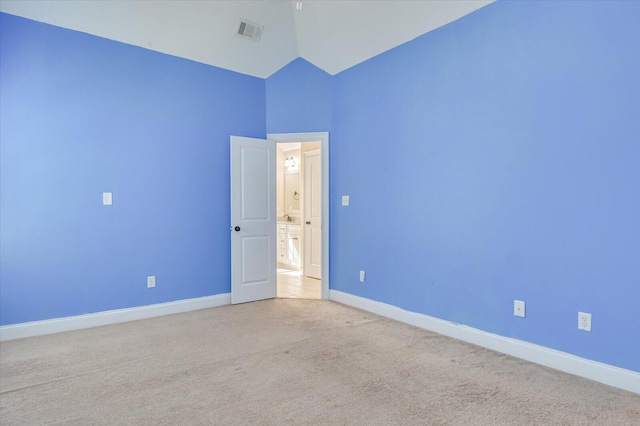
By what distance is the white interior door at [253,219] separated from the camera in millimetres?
4547

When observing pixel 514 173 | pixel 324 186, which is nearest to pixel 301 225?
pixel 324 186

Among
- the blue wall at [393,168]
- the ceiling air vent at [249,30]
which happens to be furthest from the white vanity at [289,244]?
the ceiling air vent at [249,30]

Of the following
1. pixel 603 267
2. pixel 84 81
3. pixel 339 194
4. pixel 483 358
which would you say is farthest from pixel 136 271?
pixel 603 267

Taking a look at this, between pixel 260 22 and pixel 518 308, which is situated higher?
pixel 260 22

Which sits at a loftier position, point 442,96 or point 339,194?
point 442,96

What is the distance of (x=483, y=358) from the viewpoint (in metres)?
2.88

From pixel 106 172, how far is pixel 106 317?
149cm

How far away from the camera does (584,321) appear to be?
255 centimetres

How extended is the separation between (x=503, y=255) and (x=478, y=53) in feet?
5.76

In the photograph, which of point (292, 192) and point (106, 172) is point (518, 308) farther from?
point (292, 192)

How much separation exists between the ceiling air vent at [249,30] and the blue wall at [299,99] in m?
0.60

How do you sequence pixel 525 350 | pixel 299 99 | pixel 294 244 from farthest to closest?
pixel 294 244 < pixel 299 99 < pixel 525 350

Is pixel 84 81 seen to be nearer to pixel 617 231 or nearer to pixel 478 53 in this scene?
pixel 478 53

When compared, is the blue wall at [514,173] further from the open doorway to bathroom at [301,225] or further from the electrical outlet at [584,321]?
the open doorway to bathroom at [301,225]
